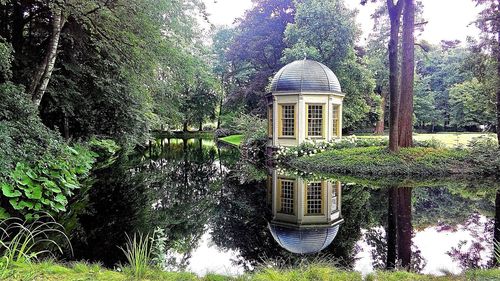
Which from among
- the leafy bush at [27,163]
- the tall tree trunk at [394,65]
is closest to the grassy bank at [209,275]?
the leafy bush at [27,163]

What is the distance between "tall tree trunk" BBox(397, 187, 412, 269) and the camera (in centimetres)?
529

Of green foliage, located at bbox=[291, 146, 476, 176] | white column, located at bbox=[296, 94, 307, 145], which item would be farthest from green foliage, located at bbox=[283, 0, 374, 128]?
green foliage, located at bbox=[291, 146, 476, 176]

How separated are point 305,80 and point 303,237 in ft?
39.9

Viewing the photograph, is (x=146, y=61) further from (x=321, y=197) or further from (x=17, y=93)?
(x=321, y=197)

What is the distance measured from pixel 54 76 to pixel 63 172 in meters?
4.69

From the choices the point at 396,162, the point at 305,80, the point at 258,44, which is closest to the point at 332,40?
the point at 305,80

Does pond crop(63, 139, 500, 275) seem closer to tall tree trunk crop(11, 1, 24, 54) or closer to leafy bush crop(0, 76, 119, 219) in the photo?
leafy bush crop(0, 76, 119, 219)

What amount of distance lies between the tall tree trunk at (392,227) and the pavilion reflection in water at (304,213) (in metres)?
0.92

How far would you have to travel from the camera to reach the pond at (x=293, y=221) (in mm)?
5379

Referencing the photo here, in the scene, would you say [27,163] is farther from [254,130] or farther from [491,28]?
[491,28]

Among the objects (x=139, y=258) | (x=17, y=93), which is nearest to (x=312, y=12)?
(x=17, y=93)

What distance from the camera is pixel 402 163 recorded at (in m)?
13.4

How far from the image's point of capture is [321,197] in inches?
374

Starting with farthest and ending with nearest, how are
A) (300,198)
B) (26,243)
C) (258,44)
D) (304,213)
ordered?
(258,44)
(300,198)
(304,213)
(26,243)
